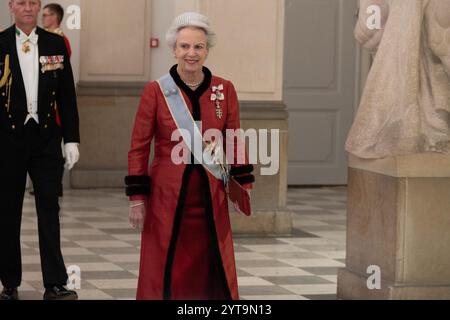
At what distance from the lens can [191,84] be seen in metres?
6.36

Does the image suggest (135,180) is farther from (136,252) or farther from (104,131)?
(104,131)

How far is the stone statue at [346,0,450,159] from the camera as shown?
7719 millimetres

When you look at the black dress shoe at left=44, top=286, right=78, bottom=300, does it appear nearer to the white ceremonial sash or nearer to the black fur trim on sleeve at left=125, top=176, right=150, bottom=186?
the black fur trim on sleeve at left=125, top=176, right=150, bottom=186

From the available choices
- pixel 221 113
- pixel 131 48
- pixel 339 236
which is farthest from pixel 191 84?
pixel 131 48

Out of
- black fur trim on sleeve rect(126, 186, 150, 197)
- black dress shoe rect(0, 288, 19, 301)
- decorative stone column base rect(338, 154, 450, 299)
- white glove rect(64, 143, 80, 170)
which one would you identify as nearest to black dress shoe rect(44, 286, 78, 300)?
black dress shoe rect(0, 288, 19, 301)

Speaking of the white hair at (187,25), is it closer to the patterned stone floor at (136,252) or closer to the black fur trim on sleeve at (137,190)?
the black fur trim on sleeve at (137,190)

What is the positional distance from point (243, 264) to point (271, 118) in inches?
70.2

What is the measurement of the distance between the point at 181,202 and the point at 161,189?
123 millimetres

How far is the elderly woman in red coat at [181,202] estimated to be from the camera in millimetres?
6227

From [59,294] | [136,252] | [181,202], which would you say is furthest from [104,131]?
[181,202]

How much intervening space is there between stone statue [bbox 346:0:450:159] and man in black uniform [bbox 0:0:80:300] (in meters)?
1.76

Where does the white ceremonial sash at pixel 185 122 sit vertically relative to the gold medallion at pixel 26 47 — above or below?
below

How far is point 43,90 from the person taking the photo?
7996 millimetres

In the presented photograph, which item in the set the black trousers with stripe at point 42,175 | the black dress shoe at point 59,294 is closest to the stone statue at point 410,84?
the black trousers with stripe at point 42,175
